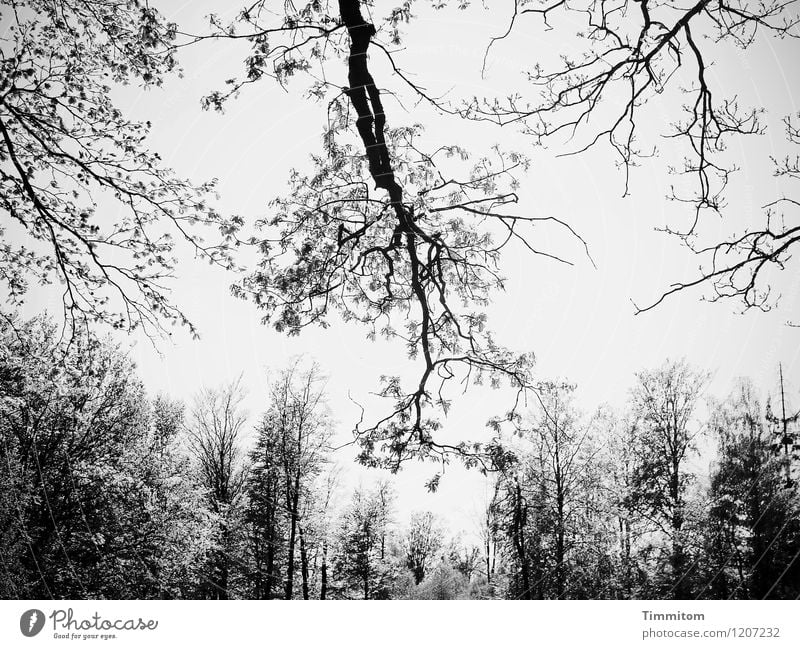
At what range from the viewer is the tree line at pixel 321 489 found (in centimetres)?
285

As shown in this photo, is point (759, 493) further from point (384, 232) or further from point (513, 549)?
point (384, 232)

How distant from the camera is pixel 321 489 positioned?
10.9 ft

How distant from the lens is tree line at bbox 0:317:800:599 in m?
2.85

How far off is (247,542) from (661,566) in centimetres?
331

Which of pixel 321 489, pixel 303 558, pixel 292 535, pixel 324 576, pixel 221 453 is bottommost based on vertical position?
pixel 324 576

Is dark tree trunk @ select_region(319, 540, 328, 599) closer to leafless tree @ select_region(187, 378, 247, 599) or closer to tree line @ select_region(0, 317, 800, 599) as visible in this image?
tree line @ select_region(0, 317, 800, 599)

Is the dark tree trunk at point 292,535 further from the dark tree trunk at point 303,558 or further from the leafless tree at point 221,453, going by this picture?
the leafless tree at point 221,453

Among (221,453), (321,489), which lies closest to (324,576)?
(321,489)

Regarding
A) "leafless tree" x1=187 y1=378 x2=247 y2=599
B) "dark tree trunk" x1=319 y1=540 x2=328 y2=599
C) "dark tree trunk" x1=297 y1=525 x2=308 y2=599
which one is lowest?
"dark tree trunk" x1=319 y1=540 x2=328 y2=599

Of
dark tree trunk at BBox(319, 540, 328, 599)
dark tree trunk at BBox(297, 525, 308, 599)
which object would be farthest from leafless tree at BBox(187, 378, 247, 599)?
dark tree trunk at BBox(319, 540, 328, 599)

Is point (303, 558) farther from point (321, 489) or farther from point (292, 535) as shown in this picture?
point (321, 489)

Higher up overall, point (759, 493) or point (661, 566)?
point (759, 493)
